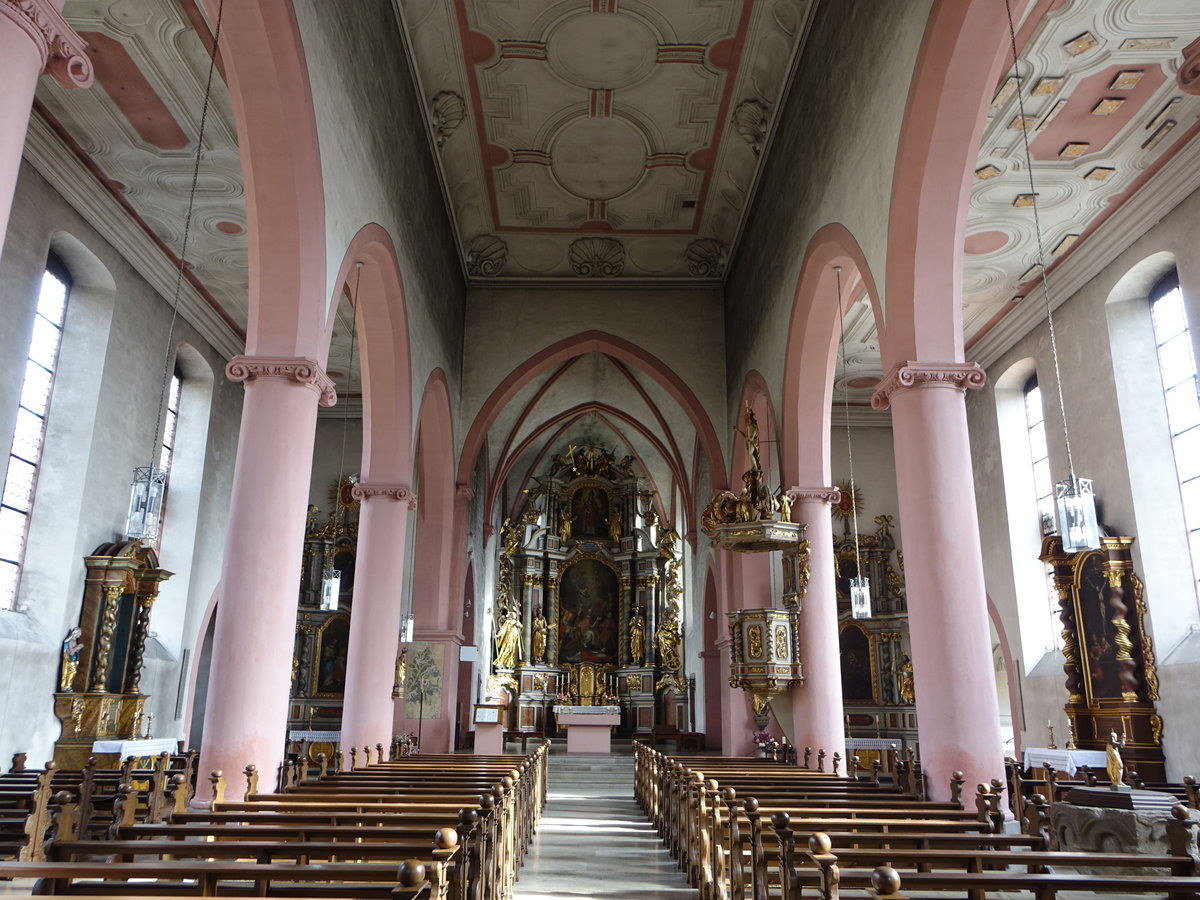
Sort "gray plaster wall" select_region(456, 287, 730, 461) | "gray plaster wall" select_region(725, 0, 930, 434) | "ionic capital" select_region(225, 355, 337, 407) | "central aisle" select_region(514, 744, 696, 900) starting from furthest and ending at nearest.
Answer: "gray plaster wall" select_region(456, 287, 730, 461) → "gray plaster wall" select_region(725, 0, 930, 434) → "ionic capital" select_region(225, 355, 337, 407) → "central aisle" select_region(514, 744, 696, 900)

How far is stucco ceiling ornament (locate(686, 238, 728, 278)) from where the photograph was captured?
52.0 ft

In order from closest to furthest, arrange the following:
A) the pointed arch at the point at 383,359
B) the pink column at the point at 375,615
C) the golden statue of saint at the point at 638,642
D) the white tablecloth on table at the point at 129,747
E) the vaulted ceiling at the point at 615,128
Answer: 1. the vaulted ceiling at the point at 615,128
2. the pointed arch at the point at 383,359
3. the white tablecloth on table at the point at 129,747
4. the pink column at the point at 375,615
5. the golden statue of saint at the point at 638,642

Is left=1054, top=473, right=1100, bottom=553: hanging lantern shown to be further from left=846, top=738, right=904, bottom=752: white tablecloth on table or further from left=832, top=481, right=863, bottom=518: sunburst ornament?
left=832, top=481, right=863, bottom=518: sunburst ornament

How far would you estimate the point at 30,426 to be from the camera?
1173cm

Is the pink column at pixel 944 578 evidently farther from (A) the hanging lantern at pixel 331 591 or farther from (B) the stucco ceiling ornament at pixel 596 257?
(B) the stucco ceiling ornament at pixel 596 257

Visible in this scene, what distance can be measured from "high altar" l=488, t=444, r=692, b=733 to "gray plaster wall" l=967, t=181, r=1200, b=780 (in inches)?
462

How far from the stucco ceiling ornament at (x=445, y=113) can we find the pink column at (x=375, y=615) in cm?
484

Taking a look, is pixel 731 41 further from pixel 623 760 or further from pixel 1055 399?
pixel 623 760

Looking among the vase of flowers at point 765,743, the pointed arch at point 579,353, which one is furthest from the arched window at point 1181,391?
the pointed arch at point 579,353

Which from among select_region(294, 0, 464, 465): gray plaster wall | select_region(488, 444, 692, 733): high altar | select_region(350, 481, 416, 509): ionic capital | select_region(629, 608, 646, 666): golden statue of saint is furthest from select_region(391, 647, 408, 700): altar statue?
select_region(629, 608, 646, 666): golden statue of saint

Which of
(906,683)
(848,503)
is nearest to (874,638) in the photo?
(906,683)

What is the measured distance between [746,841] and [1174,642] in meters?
8.98

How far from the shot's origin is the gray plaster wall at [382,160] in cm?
797

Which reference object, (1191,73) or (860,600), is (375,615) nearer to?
(860,600)
